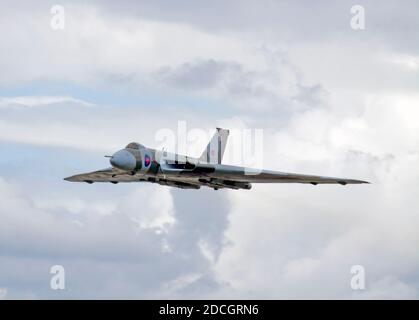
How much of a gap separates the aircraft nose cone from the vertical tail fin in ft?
45.2

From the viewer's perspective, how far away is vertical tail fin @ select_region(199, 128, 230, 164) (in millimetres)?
107500

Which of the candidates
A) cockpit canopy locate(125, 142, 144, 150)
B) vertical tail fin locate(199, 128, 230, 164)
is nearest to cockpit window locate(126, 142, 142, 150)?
cockpit canopy locate(125, 142, 144, 150)

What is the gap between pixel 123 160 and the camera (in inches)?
3688

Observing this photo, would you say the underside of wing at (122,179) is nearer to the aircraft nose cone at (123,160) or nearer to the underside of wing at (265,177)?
the aircraft nose cone at (123,160)

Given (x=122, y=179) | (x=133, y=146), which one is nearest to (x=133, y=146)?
(x=133, y=146)

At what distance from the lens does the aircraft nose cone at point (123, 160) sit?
93.4m

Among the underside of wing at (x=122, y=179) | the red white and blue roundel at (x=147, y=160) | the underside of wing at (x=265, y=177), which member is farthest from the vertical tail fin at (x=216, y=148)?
the red white and blue roundel at (x=147, y=160)

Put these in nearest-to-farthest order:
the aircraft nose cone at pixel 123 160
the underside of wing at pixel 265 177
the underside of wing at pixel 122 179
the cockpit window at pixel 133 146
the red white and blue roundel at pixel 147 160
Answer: the aircraft nose cone at pixel 123 160 → the cockpit window at pixel 133 146 → the red white and blue roundel at pixel 147 160 → the underside of wing at pixel 265 177 → the underside of wing at pixel 122 179

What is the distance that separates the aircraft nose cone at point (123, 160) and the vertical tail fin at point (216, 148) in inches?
542

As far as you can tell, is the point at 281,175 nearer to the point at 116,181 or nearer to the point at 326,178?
the point at 326,178

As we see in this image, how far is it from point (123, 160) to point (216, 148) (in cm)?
1692

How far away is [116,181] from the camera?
361ft
